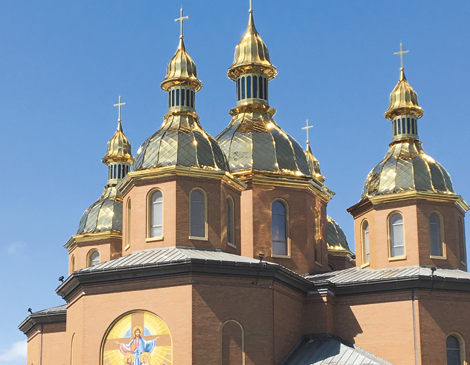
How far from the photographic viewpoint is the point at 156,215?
111 feet

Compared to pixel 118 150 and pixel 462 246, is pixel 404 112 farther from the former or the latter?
pixel 118 150

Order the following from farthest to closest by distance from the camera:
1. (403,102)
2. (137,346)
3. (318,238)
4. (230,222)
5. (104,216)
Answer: (104,216)
(318,238)
(403,102)
(230,222)
(137,346)

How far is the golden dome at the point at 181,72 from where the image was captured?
122 feet

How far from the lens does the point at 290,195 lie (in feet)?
128

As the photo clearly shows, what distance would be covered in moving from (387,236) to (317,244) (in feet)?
12.6

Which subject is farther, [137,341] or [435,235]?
[435,235]

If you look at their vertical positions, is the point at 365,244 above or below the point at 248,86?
below

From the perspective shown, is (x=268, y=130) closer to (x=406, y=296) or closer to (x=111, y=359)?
(x=406, y=296)

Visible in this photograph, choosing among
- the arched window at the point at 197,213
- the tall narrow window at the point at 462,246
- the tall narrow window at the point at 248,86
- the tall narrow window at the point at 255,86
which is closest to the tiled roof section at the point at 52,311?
the arched window at the point at 197,213

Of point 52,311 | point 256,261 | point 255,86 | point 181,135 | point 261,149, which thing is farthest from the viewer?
point 255,86

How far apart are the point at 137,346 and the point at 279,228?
926 centimetres

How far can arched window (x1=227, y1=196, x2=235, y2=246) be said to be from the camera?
3500cm

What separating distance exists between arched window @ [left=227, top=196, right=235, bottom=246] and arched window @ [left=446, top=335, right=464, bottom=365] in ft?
27.1

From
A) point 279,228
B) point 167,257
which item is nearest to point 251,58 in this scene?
point 279,228
